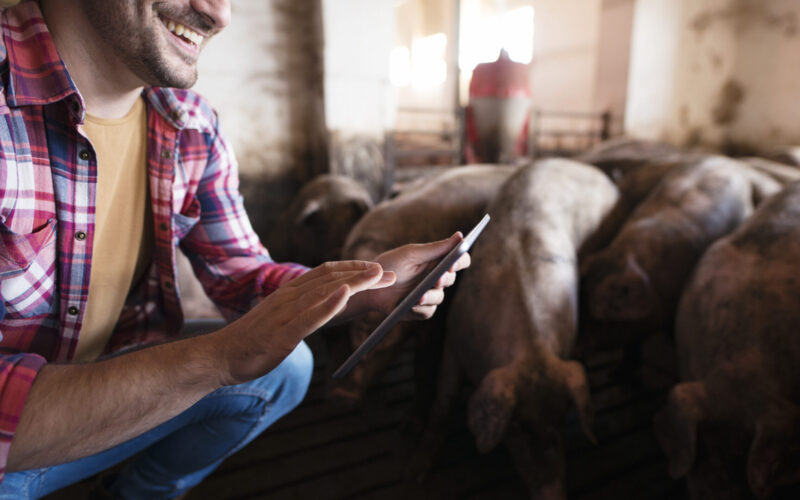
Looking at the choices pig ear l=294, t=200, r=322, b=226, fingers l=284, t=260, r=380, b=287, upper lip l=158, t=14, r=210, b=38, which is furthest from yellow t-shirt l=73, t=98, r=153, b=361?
pig ear l=294, t=200, r=322, b=226

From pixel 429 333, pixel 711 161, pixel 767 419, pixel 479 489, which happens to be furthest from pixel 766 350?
pixel 711 161

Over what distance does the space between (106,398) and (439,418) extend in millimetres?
1428

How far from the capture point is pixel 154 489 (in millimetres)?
1316

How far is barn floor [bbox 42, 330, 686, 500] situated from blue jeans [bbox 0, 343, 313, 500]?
1.31ft

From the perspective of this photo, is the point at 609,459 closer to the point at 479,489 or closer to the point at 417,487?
the point at 479,489

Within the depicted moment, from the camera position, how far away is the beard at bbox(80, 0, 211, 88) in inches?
39.4

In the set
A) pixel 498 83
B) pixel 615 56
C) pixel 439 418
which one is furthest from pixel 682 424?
pixel 615 56

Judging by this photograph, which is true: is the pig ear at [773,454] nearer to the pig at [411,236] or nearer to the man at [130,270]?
the man at [130,270]

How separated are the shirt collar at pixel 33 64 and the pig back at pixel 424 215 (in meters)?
1.32

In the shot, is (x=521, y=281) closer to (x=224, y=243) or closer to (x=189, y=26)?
(x=224, y=243)

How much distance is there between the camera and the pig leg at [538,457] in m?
1.58

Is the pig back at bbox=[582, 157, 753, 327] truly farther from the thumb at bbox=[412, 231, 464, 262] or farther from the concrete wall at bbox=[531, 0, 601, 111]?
the concrete wall at bbox=[531, 0, 601, 111]

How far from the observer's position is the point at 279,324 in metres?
0.75

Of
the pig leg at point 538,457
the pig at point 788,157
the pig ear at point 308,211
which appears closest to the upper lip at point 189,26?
the pig leg at point 538,457
